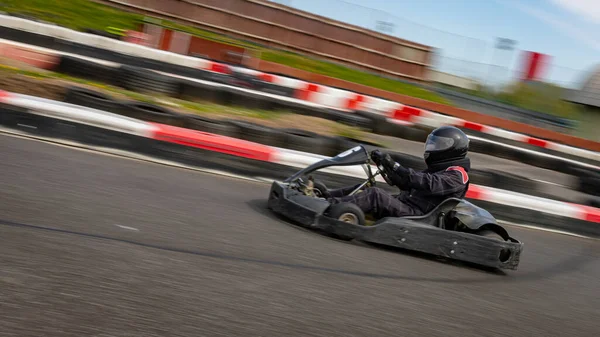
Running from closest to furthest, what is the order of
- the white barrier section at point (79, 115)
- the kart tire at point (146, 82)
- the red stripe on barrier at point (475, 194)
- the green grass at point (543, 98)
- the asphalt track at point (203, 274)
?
the asphalt track at point (203, 274) < the white barrier section at point (79, 115) < the red stripe on barrier at point (475, 194) < the kart tire at point (146, 82) < the green grass at point (543, 98)

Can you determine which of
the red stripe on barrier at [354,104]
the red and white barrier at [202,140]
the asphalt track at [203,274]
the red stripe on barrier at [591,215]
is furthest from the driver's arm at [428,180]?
the red stripe on barrier at [354,104]

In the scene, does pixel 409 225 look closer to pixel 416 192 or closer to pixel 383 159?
pixel 416 192

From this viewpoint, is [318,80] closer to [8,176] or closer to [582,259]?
[582,259]

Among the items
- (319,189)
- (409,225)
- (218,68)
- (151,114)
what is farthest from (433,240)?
(218,68)

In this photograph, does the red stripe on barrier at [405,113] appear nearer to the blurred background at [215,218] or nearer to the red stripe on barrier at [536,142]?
the blurred background at [215,218]

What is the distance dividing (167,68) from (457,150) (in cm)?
661

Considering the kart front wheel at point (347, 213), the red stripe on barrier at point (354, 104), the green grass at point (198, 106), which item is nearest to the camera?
the kart front wheel at point (347, 213)

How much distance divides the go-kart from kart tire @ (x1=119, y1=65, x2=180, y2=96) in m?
4.33

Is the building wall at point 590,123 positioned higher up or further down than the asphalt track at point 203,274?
higher up

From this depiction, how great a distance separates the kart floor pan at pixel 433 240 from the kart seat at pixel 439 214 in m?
0.08

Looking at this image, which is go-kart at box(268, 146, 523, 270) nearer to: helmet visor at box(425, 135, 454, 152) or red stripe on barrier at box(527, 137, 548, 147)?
helmet visor at box(425, 135, 454, 152)

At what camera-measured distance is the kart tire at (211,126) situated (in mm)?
6996

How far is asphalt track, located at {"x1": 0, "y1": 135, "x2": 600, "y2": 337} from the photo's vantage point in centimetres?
272

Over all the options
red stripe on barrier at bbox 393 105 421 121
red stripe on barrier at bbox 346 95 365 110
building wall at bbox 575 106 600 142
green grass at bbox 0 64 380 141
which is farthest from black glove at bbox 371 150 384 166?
building wall at bbox 575 106 600 142
